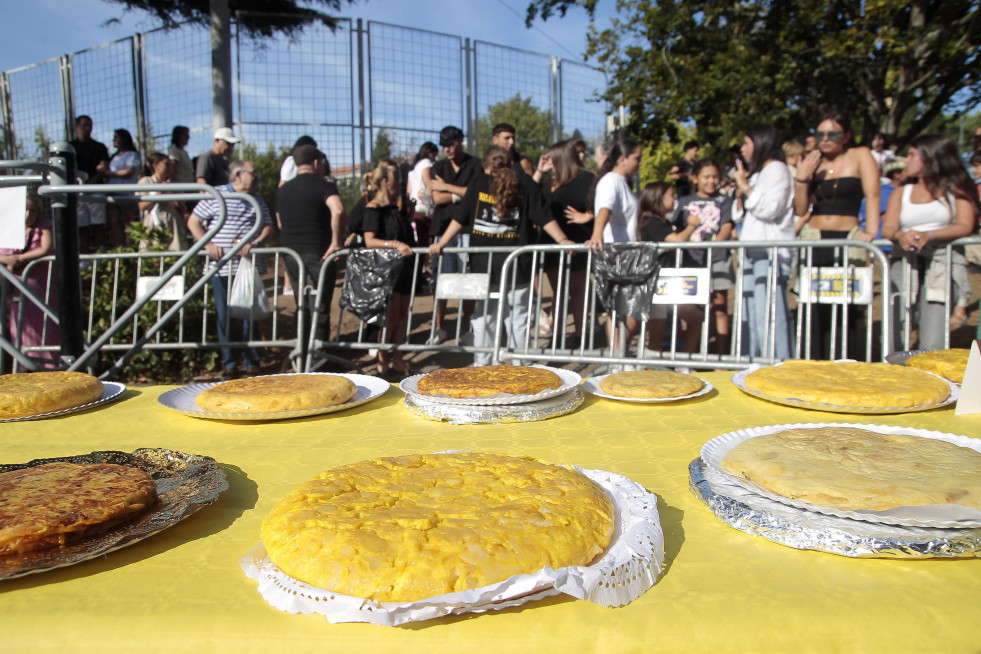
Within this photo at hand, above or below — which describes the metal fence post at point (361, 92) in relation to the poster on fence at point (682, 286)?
above

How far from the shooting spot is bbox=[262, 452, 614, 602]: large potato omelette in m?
0.82

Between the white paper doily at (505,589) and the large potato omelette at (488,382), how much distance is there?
941 mm

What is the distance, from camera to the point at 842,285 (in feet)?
12.3

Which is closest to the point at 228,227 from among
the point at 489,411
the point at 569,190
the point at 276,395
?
the point at 569,190

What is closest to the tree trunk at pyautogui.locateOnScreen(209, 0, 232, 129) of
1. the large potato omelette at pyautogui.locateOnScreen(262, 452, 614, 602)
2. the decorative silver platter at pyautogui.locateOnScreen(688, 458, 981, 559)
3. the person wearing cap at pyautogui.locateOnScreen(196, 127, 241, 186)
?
the person wearing cap at pyautogui.locateOnScreen(196, 127, 241, 186)

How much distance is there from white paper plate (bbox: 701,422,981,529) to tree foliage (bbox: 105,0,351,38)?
418 inches

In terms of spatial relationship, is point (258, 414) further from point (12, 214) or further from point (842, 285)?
point (842, 285)

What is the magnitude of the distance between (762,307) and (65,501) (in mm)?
4978

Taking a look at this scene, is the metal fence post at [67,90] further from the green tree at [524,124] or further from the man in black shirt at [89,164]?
the green tree at [524,124]

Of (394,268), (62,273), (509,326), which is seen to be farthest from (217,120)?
(62,273)

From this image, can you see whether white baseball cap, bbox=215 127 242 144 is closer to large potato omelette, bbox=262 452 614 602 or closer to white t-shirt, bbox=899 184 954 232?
white t-shirt, bbox=899 184 954 232

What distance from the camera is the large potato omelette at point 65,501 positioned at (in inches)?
37.3

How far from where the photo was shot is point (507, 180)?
551 centimetres

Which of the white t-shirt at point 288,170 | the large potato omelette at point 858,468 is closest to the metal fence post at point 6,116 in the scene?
the white t-shirt at point 288,170
